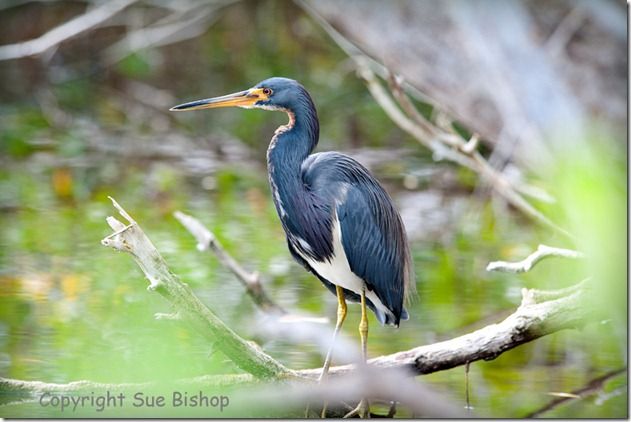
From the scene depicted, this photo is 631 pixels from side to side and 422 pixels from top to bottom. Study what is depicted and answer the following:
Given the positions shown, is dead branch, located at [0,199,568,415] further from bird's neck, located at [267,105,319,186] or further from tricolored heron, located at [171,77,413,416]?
bird's neck, located at [267,105,319,186]

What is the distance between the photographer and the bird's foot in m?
2.79

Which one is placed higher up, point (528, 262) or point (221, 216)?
point (221, 216)

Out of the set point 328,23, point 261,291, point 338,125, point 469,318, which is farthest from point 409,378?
point 338,125

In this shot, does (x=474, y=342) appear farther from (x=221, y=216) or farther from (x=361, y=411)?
(x=221, y=216)

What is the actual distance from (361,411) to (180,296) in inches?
27.3

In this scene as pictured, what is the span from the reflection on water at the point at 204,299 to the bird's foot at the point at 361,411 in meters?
0.40

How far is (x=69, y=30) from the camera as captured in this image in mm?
5824

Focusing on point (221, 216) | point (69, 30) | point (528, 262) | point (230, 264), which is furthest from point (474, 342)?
point (69, 30)

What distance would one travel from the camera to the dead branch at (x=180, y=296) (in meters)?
2.31

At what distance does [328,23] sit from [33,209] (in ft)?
5.96

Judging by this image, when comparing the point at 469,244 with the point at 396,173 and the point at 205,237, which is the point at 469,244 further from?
the point at 205,237

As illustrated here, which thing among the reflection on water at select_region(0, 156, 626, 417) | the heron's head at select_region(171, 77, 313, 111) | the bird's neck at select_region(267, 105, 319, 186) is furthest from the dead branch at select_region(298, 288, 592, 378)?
the heron's head at select_region(171, 77, 313, 111)

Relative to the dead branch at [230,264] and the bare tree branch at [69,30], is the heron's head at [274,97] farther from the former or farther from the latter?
the bare tree branch at [69,30]

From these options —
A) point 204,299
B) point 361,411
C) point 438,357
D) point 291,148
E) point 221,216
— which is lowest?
point 361,411
